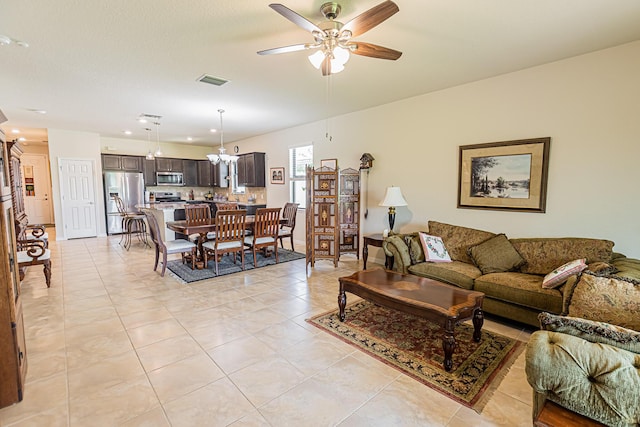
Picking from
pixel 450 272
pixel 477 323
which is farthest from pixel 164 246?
pixel 477 323

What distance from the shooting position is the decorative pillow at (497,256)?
3197 mm

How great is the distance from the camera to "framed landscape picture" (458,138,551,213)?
333 centimetres

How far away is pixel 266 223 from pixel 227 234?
69cm

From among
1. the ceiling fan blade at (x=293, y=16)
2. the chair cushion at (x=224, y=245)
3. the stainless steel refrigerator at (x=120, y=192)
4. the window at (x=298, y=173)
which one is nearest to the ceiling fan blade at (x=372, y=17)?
the ceiling fan blade at (x=293, y=16)

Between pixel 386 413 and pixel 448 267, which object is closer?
pixel 386 413

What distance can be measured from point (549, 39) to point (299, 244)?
5.40m

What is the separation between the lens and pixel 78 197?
7.28 meters

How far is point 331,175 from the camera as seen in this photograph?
4957mm

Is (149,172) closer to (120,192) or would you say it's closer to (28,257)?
(120,192)

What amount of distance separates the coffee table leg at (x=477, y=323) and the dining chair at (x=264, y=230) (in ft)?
10.9

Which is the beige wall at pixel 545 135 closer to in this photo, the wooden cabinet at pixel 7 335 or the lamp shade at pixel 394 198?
the lamp shade at pixel 394 198

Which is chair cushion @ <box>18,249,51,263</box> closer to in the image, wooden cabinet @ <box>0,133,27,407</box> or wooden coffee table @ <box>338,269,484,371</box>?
wooden cabinet @ <box>0,133,27,407</box>

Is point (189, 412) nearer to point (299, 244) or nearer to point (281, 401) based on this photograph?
point (281, 401)

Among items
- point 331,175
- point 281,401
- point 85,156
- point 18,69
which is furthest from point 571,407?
point 85,156
